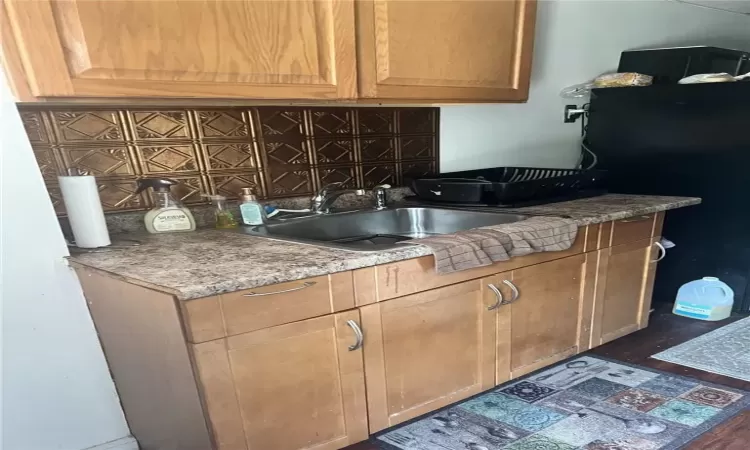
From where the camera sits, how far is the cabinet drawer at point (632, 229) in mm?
1819

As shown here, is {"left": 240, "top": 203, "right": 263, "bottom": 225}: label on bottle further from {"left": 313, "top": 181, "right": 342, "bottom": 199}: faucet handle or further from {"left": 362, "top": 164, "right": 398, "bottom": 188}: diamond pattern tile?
{"left": 362, "top": 164, "right": 398, "bottom": 188}: diamond pattern tile

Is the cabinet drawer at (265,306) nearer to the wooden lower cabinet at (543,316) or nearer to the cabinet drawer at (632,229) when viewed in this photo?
the wooden lower cabinet at (543,316)

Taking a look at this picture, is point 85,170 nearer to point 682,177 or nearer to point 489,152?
point 489,152

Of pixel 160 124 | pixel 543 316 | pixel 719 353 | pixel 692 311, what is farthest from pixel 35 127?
pixel 692 311

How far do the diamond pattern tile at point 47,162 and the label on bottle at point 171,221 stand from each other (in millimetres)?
318

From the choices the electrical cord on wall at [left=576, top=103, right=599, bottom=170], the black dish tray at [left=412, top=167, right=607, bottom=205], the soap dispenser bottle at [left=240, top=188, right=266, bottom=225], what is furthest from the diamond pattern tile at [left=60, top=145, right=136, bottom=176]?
the electrical cord on wall at [left=576, top=103, right=599, bottom=170]

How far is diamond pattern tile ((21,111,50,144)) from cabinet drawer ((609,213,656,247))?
2.01 metres

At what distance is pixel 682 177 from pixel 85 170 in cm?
269

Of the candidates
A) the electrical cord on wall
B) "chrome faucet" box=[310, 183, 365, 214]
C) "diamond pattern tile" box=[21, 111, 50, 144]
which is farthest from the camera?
the electrical cord on wall

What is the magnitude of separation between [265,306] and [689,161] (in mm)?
2313

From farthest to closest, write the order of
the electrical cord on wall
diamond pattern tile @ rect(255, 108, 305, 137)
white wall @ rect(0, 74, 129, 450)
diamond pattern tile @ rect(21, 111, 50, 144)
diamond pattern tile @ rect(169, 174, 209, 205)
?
1. the electrical cord on wall
2. diamond pattern tile @ rect(255, 108, 305, 137)
3. diamond pattern tile @ rect(169, 174, 209, 205)
4. diamond pattern tile @ rect(21, 111, 50, 144)
5. white wall @ rect(0, 74, 129, 450)

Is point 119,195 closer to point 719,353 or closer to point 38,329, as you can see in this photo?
point 38,329

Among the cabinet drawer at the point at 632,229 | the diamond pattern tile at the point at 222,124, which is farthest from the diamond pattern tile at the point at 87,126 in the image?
the cabinet drawer at the point at 632,229

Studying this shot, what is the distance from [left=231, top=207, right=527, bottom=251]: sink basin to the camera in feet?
5.62
